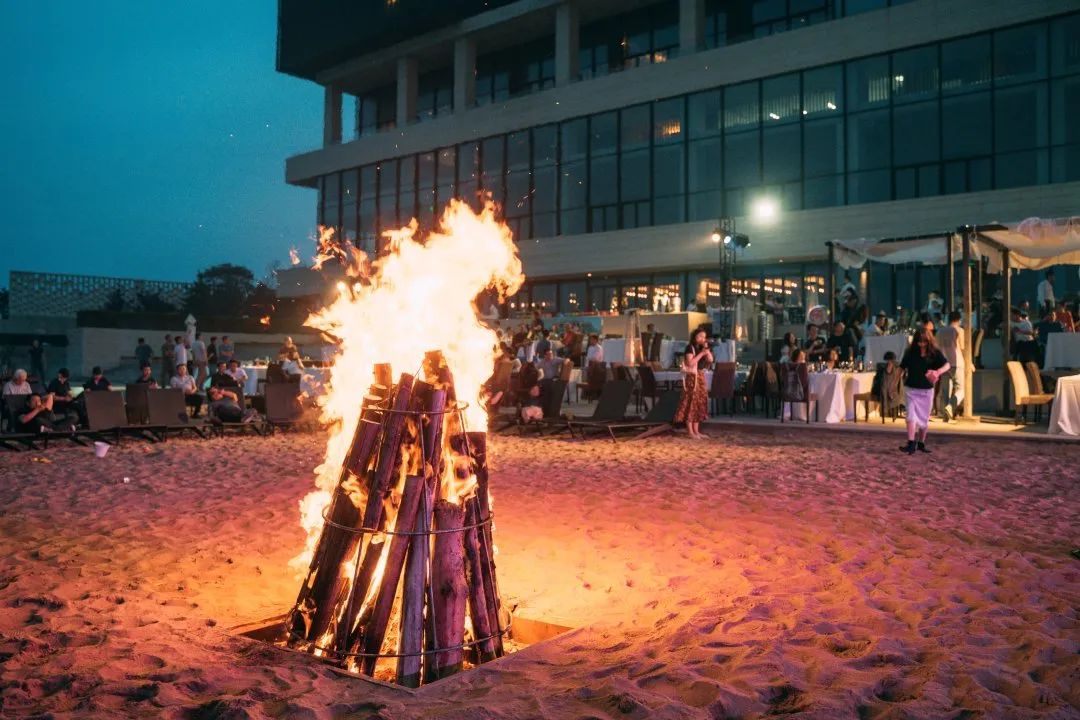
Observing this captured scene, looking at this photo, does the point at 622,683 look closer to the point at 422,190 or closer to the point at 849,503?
the point at 849,503

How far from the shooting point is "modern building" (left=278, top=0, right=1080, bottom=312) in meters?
24.8

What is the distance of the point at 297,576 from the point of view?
5.28m

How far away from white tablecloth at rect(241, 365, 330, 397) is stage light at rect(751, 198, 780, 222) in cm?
1656

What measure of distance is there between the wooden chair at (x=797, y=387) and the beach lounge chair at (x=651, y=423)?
8.03 feet

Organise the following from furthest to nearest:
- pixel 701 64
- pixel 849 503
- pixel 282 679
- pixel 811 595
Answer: pixel 701 64 < pixel 849 503 < pixel 811 595 < pixel 282 679

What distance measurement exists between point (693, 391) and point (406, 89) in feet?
95.3

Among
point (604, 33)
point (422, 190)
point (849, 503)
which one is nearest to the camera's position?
point (849, 503)

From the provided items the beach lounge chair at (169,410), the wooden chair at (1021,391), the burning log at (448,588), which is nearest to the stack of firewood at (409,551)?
the burning log at (448,588)

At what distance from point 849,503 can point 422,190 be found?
3254 centimetres

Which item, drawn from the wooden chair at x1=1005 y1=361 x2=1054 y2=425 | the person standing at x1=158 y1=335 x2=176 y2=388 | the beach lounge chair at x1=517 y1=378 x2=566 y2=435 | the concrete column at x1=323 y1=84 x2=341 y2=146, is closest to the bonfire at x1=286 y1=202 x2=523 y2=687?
the beach lounge chair at x1=517 y1=378 x2=566 y2=435

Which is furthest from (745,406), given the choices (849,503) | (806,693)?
(806,693)

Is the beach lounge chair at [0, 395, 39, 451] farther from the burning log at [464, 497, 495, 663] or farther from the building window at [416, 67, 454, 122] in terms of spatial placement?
the building window at [416, 67, 454, 122]

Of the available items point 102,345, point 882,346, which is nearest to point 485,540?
point 882,346

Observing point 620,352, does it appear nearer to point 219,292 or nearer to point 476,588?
point 476,588
